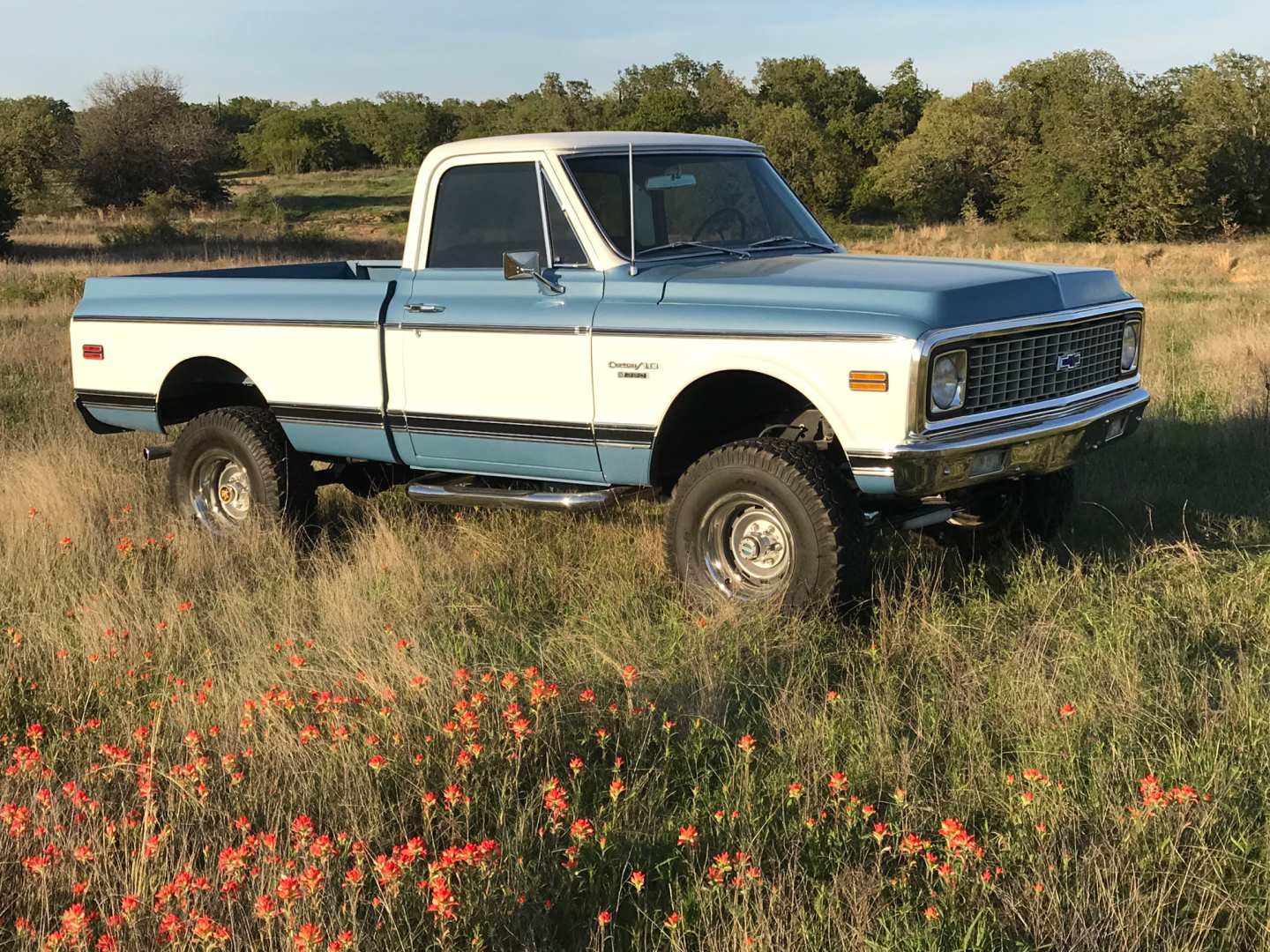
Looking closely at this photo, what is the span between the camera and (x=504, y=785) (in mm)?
3617

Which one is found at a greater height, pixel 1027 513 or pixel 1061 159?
pixel 1061 159

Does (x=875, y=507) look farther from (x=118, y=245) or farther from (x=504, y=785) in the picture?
(x=118, y=245)

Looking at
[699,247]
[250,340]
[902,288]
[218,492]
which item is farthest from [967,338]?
[218,492]

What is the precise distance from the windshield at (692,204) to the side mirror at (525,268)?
1.10ft

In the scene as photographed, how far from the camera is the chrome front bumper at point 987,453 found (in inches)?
185

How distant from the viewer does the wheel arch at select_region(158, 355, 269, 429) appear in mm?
6910

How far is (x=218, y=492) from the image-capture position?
6.95 metres

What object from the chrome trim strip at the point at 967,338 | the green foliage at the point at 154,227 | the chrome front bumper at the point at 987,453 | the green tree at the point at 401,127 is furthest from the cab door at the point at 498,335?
the green tree at the point at 401,127

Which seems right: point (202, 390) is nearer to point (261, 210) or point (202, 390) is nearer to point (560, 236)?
point (560, 236)

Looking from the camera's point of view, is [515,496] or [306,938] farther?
[515,496]

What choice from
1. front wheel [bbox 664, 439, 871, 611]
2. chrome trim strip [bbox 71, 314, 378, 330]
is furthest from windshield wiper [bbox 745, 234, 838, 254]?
chrome trim strip [bbox 71, 314, 378, 330]

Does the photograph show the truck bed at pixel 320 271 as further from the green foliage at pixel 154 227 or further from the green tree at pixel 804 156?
the green tree at pixel 804 156

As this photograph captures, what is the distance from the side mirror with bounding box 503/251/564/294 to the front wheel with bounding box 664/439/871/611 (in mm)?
1036

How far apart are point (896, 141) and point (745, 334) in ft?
178
